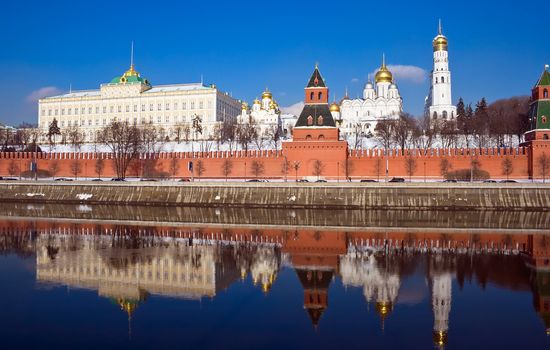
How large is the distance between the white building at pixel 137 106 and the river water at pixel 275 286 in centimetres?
4782

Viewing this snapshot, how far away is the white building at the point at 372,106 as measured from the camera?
67.1 metres

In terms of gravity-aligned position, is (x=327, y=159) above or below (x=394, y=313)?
above

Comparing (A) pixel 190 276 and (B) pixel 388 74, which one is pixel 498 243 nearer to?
(A) pixel 190 276

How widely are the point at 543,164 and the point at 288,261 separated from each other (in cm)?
2294

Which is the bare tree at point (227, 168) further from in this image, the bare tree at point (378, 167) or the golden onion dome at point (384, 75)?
the golden onion dome at point (384, 75)

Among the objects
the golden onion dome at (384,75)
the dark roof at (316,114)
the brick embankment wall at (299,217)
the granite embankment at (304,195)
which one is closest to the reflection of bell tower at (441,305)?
the brick embankment wall at (299,217)

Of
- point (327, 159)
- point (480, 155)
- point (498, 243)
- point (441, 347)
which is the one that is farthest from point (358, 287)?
point (480, 155)

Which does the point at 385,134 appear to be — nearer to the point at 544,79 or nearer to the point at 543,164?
the point at 544,79

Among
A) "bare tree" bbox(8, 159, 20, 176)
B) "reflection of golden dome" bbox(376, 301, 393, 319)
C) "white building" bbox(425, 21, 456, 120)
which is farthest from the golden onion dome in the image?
"reflection of golden dome" bbox(376, 301, 393, 319)

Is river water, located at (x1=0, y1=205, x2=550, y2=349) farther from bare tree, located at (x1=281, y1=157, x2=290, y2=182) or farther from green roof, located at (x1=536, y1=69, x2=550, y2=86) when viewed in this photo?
green roof, located at (x1=536, y1=69, x2=550, y2=86)

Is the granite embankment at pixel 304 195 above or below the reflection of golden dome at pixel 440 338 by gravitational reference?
above

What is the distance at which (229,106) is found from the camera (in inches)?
2938

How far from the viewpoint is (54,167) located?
3984 centimetres

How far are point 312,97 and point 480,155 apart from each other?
11.0 metres
